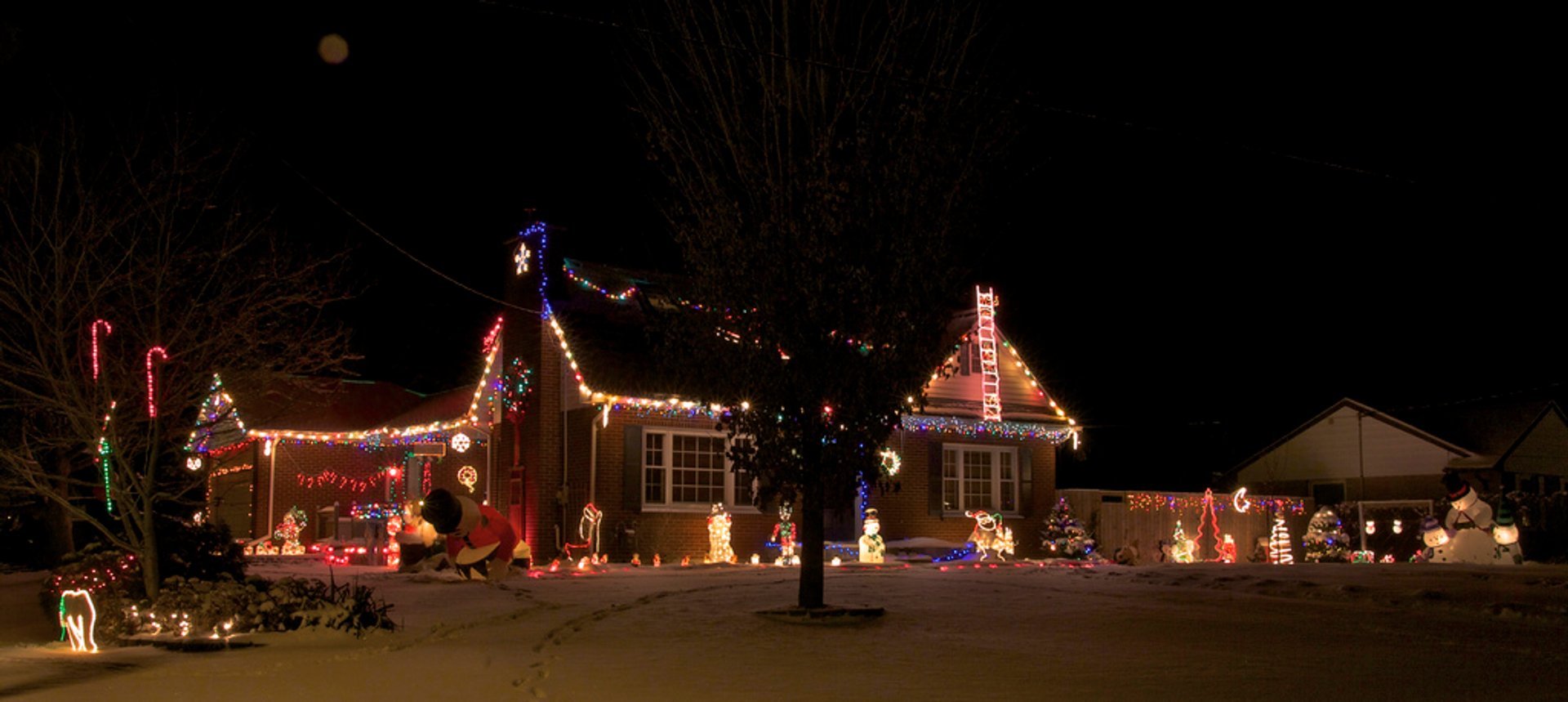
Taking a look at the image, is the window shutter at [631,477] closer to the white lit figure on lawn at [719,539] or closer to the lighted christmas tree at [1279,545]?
the white lit figure on lawn at [719,539]

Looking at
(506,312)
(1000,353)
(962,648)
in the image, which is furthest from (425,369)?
(962,648)

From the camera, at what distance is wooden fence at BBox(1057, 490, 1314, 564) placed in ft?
87.5

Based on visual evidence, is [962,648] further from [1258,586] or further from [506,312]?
[506,312]

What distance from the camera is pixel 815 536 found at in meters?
12.6

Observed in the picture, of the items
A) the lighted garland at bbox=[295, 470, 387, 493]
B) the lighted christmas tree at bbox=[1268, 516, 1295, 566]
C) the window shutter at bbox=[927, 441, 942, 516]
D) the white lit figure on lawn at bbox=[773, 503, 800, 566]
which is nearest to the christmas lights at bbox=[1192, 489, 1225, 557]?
the lighted christmas tree at bbox=[1268, 516, 1295, 566]

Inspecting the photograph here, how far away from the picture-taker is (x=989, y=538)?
2395 cm

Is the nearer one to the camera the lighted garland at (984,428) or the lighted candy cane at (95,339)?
the lighted candy cane at (95,339)

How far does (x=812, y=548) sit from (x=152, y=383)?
20.5 feet

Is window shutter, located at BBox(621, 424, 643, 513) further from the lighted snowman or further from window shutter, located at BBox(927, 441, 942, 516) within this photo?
the lighted snowman

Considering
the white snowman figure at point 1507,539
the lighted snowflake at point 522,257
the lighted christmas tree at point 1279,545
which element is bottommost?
the lighted christmas tree at point 1279,545

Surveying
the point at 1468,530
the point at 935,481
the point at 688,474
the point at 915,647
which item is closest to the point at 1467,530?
the point at 1468,530

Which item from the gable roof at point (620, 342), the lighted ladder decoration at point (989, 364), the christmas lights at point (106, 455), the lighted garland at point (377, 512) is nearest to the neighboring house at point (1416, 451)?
the lighted ladder decoration at point (989, 364)

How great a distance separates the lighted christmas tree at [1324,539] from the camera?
27828 millimetres

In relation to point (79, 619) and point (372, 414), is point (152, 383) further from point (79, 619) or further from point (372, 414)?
point (372, 414)
